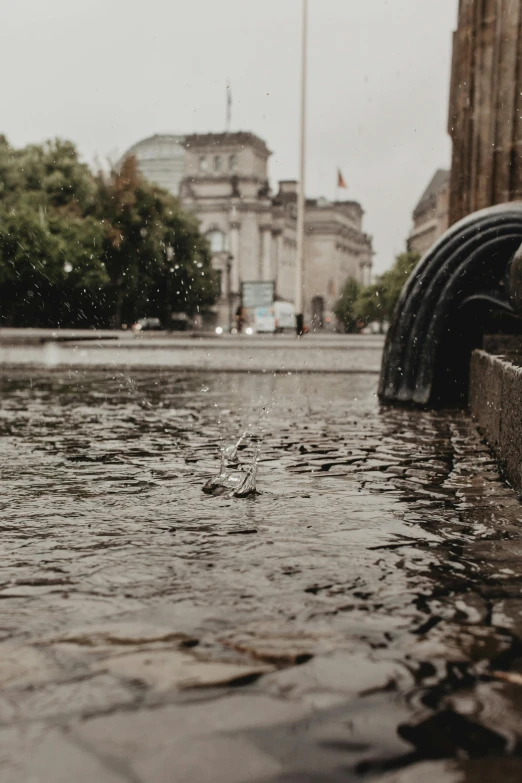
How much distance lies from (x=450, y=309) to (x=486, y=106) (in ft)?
9.29

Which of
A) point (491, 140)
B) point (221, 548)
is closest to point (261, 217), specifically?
point (491, 140)

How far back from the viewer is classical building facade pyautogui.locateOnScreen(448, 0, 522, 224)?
928 cm

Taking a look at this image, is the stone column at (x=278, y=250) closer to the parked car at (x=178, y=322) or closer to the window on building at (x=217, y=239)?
the window on building at (x=217, y=239)

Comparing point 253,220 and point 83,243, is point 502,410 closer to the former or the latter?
point 83,243

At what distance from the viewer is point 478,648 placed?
2.23 m

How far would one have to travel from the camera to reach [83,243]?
46625 mm

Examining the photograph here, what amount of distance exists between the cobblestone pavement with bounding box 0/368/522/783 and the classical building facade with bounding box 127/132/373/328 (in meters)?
80.2

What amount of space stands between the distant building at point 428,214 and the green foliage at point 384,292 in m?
4.70

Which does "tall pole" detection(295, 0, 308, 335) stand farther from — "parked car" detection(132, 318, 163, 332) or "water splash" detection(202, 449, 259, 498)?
"water splash" detection(202, 449, 259, 498)

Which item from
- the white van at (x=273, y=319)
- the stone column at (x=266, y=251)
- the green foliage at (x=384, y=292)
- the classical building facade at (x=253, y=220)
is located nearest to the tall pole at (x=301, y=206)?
the white van at (x=273, y=319)

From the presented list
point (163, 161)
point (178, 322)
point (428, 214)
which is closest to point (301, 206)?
point (178, 322)

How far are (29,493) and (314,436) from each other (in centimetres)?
259

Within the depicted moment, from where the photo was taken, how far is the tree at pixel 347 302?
377ft

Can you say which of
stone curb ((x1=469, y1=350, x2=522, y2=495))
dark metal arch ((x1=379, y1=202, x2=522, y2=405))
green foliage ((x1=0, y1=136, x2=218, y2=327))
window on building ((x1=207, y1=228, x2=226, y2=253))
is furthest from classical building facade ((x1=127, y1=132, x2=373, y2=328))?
stone curb ((x1=469, y1=350, x2=522, y2=495))
